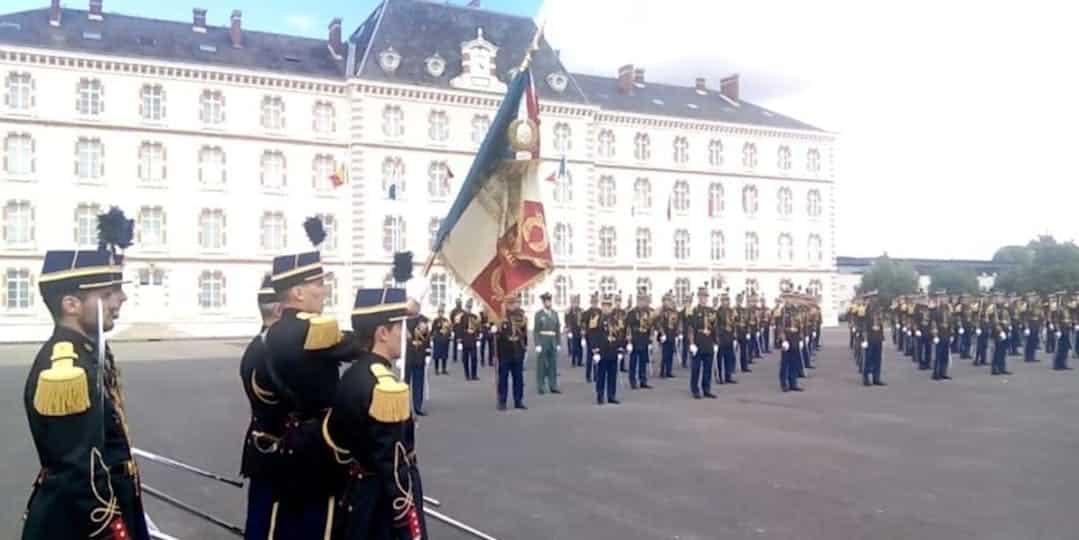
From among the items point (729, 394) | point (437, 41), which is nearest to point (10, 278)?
point (437, 41)

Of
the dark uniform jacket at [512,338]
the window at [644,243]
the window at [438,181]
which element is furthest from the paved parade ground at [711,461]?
the window at [644,243]

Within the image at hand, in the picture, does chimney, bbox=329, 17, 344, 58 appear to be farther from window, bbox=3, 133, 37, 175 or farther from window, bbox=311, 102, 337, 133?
window, bbox=3, 133, 37, 175

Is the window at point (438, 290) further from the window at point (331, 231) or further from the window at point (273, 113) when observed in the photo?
the window at point (273, 113)

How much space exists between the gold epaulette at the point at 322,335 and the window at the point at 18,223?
144 ft

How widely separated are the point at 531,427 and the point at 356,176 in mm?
35991

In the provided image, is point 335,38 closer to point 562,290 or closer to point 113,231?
point 562,290

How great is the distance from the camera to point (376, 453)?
4.01 meters

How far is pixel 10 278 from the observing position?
1661 inches

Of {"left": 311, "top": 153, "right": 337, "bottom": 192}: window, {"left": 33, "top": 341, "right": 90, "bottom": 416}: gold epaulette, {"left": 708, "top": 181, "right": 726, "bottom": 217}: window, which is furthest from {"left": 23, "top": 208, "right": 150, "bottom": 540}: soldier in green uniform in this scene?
{"left": 708, "top": 181, "right": 726, "bottom": 217}: window

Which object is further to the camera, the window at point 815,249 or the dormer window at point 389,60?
the window at point 815,249

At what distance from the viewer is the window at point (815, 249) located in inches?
2414

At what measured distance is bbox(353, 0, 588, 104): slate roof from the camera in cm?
4897

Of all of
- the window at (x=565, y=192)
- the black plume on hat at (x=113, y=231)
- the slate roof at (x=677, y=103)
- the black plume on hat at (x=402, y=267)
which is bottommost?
the black plume on hat at (x=402, y=267)

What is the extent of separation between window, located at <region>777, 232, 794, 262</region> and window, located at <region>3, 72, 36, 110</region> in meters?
43.0
